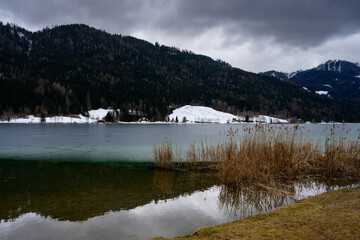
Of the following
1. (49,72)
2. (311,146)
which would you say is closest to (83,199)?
(311,146)

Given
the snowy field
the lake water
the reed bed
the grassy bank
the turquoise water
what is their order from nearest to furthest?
1. the grassy bank
2. the lake water
3. the reed bed
4. the turquoise water
5. the snowy field

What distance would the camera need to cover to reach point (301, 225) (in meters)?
4.70

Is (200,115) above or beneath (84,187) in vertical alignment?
above

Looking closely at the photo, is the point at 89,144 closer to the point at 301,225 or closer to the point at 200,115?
the point at 301,225

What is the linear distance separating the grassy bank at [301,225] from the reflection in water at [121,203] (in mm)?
1005

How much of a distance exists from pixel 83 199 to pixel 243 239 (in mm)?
5825

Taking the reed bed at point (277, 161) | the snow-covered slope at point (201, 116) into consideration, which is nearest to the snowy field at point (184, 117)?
the snow-covered slope at point (201, 116)

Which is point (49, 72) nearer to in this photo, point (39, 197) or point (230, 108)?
point (230, 108)

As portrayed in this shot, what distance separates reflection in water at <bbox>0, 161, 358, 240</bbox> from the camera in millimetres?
5777

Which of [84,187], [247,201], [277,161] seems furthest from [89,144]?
[247,201]

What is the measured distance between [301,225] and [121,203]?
5157mm

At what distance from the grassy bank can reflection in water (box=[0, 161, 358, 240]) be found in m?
1.01

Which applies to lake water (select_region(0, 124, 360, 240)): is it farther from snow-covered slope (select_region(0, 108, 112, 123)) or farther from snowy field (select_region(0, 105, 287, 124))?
snowy field (select_region(0, 105, 287, 124))

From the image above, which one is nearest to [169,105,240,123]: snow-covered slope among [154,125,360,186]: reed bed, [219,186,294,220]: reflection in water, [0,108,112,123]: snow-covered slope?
[0,108,112,123]: snow-covered slope
